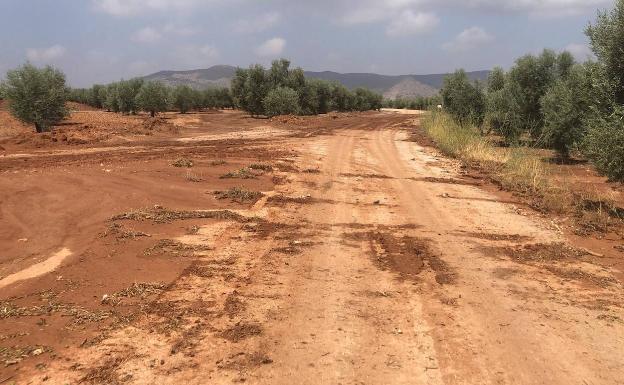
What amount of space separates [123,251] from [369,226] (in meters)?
3.66

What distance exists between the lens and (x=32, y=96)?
23891 mm

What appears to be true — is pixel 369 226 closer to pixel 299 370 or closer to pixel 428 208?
pixel 428 208

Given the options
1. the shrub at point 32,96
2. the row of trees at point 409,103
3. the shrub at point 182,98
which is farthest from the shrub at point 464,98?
the row of trees at point 409,103

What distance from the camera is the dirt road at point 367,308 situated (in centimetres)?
360

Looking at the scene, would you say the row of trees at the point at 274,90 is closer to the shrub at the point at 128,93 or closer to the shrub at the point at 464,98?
the shrub at the point at 128,93

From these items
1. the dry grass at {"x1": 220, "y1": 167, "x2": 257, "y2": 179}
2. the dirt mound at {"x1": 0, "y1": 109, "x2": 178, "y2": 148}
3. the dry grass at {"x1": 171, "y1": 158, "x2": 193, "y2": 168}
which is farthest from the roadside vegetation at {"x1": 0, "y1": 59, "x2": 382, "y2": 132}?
the dry grass at {"x1": 220, "y1": 167, "x2": 257, "y2": 179}

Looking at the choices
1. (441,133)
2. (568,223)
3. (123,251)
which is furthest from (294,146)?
(123,251)

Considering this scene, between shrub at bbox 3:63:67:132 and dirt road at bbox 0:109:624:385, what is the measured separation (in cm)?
2015

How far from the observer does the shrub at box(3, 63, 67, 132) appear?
2364 centimetres

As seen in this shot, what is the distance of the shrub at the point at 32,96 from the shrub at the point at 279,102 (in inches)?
659

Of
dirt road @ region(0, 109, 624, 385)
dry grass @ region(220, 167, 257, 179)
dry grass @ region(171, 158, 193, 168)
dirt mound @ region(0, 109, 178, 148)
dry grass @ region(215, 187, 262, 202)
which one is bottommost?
dirt road @ region(0, 109, 624, 385)

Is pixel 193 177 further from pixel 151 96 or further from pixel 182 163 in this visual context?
pixel 151 96

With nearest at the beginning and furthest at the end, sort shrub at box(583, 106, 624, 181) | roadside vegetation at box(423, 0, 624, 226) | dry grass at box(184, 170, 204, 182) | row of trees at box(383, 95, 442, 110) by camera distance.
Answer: shrub at box(583, 106, 624, 181) → roadside vegetation at box(423, 0, 624, 226) → dry grass at box(184, 170, 204, 182) → row of trees at box(383, 95, 442, 110)

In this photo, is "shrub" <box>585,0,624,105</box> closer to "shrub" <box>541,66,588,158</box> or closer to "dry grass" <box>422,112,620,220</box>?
"dry grass" <box>422,112,620,220</box>
